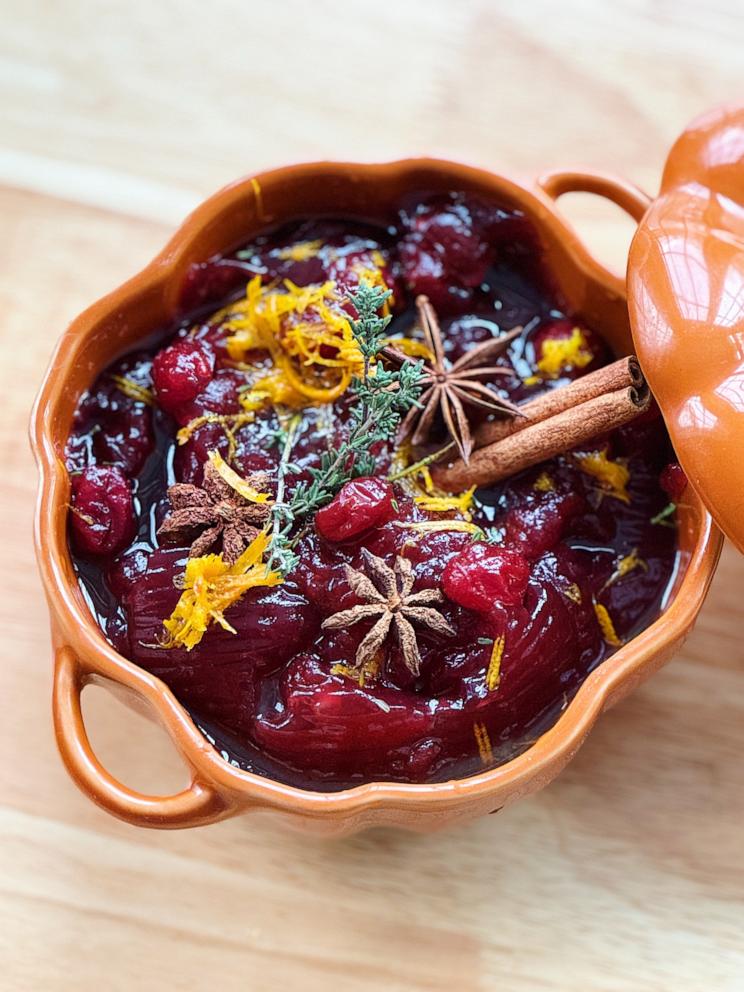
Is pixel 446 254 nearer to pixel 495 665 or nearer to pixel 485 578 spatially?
pixel 485 578

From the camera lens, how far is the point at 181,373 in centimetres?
183

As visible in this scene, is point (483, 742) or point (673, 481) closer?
point (483, 742)

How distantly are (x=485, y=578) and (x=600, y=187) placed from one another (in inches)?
30.0

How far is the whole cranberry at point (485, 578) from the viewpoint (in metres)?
1.66

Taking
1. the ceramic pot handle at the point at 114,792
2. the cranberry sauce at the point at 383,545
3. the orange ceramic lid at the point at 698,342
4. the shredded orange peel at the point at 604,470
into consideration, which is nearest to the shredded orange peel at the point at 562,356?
the cranberry sauce at the point at 383,545

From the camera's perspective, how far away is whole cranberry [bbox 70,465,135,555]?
1.78 m

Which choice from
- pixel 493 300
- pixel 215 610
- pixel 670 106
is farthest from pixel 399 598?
pixel 670 106

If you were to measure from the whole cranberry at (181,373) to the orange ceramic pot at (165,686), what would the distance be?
0.40 feet

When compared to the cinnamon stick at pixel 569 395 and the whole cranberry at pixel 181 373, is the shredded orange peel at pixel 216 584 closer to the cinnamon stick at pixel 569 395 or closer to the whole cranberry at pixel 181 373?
the whole cranberry at pixel 181 373

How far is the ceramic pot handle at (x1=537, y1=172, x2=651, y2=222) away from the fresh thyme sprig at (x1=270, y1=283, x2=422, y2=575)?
397mm

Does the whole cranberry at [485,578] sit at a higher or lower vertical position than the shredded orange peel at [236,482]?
higher

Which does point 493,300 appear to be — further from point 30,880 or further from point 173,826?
point 30,880

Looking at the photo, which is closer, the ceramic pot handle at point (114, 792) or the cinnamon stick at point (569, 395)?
the ceramic pot handle at point (114, 792)

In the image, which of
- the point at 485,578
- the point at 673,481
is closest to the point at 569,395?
the point at 673,481
